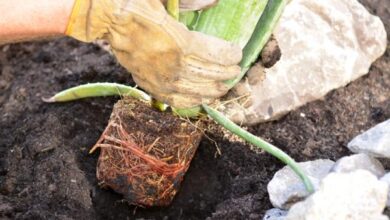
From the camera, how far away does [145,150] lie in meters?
1.96

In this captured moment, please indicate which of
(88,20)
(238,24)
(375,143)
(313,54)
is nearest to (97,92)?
(88,20)

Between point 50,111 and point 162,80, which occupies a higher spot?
point 162,80

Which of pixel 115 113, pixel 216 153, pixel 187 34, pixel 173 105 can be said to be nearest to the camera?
pixel 187 34

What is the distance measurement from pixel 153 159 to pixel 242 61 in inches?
16.0

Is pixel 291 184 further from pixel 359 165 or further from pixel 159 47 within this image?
pixel 159 47

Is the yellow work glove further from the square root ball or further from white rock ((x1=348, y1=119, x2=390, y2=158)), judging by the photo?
white rock ((x1=348, y1=119, x2=390, y2=158))

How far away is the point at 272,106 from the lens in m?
2.27

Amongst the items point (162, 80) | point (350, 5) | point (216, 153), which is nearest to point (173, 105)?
point (162, 80)

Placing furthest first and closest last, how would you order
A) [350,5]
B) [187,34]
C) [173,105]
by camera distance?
1. [350,5]
2. [173,105]
3. [187,34]

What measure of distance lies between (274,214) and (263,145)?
226 millimetres

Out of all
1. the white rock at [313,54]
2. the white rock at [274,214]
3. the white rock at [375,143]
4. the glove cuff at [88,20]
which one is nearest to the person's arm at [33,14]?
the glove cuff at [88,20]

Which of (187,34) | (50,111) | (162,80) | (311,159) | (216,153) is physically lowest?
(50,111)

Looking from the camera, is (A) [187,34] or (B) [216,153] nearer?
(A) [187,34]

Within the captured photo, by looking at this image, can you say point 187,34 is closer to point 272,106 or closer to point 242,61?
point 242,61
